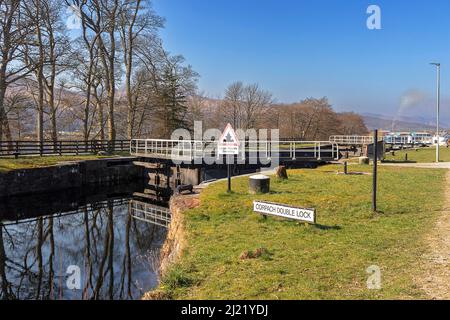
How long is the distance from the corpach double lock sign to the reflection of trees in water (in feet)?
10.8

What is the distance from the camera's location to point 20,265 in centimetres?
1105

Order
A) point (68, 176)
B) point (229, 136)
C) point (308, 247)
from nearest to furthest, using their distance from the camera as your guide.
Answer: point (308, 247) → point (229, 136) → point (68, 176)

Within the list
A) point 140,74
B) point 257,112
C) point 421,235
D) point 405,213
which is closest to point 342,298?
point 421,235

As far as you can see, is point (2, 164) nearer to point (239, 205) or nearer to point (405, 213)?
point (239, 205)

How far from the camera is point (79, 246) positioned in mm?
13430

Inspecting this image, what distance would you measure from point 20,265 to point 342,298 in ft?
31.9

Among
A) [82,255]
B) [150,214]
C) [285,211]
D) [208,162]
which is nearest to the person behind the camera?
[285,211]

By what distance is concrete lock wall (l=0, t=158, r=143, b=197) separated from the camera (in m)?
21.3

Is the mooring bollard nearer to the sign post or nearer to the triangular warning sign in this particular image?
the sign post

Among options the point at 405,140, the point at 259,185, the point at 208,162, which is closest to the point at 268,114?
the point at 405,140

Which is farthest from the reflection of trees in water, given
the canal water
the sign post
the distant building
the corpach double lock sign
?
the distant building

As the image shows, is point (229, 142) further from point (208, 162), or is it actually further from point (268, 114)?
point (268, 114)

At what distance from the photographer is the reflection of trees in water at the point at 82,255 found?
914cm

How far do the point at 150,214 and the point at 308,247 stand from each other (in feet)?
37.0
